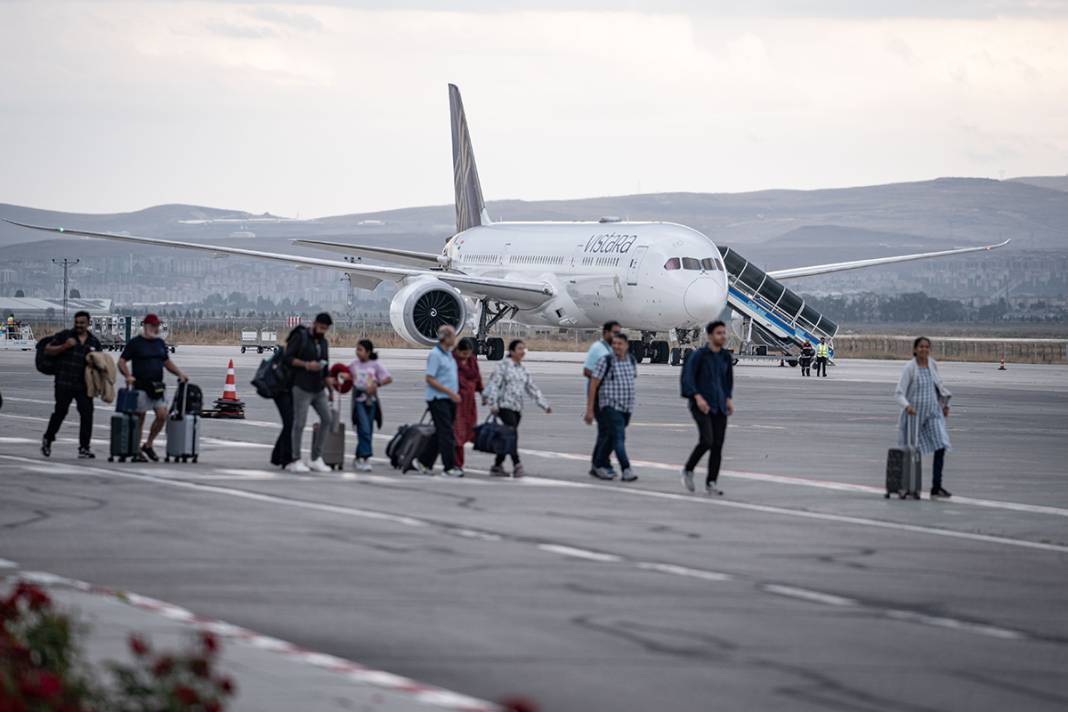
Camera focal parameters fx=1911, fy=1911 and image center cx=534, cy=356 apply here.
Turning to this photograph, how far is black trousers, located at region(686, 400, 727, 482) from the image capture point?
1973 cm

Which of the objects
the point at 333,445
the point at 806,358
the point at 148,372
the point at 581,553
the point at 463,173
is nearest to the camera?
the point at 581,553

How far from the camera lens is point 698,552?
49.1 feet

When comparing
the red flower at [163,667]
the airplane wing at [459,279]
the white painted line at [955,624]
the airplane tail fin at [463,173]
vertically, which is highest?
the airplane tail fin at [463,173]

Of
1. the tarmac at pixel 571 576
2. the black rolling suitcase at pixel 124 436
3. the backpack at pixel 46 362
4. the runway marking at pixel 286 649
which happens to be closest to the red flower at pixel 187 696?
Answer: the tarmac at pixel 571 576

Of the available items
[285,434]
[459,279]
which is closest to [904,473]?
[285,434]

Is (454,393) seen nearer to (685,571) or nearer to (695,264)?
(685,571)

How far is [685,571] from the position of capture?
45.2ft

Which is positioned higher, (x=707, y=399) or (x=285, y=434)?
(x=707, y=399)

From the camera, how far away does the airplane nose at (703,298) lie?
167 feet

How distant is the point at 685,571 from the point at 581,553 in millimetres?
1139

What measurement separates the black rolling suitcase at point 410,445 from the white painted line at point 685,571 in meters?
7.64

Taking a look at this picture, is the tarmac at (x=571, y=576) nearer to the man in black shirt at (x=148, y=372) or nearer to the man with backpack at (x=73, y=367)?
the man with backpack at (x=73, y=367)

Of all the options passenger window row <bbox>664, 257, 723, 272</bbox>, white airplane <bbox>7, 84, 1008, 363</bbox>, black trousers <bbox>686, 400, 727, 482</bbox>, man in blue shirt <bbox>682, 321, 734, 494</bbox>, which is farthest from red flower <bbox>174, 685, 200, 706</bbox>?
passenger window row <bbox>664, 257, 723, 272</bbox>

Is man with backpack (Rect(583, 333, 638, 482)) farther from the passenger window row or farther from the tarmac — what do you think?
the passenger window row
